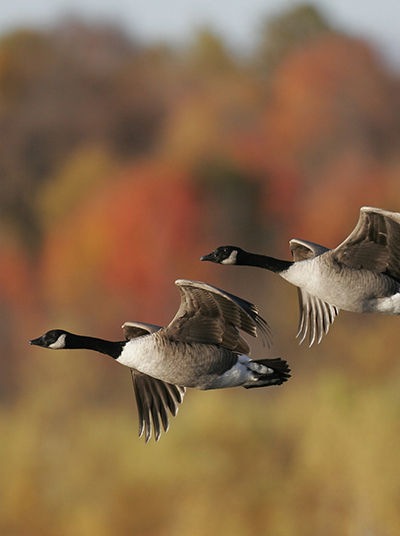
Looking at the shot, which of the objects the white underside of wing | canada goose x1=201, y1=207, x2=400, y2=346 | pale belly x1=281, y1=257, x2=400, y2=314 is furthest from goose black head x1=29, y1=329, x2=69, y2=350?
the white underside of wing

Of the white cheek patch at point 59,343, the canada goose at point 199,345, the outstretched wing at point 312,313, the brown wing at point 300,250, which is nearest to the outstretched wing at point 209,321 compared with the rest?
the canada goose at point 199,345

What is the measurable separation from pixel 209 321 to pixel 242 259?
62 centimetres

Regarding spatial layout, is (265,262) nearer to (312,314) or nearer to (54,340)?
(312,314)

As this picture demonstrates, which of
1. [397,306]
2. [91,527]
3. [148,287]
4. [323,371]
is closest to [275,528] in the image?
[91,527]

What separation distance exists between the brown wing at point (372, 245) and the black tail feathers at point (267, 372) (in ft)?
2.36

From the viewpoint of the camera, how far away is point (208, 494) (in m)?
21.4

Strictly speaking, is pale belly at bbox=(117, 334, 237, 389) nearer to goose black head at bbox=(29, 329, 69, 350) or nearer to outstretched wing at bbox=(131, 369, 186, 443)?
goose black head at bbox=(29, 329, 69, 350)

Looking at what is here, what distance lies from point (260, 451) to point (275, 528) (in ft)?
5.00

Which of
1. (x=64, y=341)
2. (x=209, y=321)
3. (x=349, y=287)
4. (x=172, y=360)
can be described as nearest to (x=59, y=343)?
(x=64, y=341)

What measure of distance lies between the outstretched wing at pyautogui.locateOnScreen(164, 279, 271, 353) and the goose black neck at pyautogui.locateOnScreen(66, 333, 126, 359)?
0.29m

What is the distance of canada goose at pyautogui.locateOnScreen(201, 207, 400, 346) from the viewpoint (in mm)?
6285

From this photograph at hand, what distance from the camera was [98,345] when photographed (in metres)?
6.16

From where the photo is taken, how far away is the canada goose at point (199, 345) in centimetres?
595

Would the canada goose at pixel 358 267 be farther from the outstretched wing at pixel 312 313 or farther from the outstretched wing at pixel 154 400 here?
the outstretched wing at pixel 154 400
